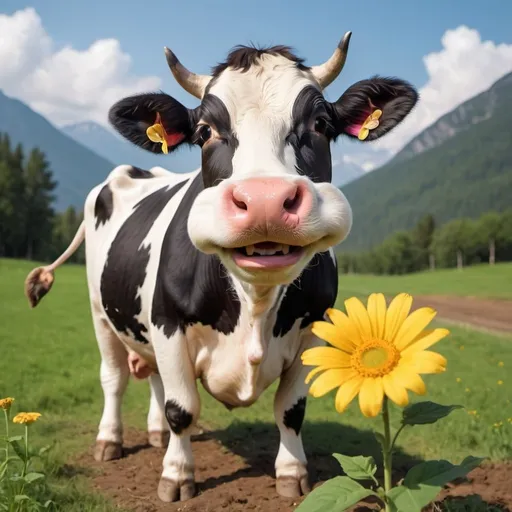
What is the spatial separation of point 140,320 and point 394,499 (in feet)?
9.43

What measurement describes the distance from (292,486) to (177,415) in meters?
0.91

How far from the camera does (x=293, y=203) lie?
2.30 m

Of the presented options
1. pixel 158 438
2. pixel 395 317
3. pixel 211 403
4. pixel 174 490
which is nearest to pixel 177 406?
pixel 174 490

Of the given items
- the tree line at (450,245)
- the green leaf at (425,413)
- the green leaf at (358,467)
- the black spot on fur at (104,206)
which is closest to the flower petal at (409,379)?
the green leaf at (425,413)

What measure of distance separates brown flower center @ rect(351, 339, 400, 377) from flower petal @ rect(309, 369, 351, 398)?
51mm

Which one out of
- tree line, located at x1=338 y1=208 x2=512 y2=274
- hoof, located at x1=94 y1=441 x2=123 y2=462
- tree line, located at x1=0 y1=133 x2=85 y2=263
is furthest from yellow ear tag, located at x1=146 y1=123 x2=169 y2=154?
tree line, located at x1=338 y1=208 x2=512 y2=274

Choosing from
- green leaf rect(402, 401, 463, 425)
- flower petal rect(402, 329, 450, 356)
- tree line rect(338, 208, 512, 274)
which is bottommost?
green leaf rect(402, 401, 463, 425)

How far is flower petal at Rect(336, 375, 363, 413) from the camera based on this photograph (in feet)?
5.47

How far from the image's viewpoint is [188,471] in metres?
3.93

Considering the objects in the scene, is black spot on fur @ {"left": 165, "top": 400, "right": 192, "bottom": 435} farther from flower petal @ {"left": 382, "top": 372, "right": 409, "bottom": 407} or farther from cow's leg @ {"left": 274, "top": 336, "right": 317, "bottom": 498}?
flower petal @ {"left": 382, "top": 372, "right": 409, "bottom": 407}

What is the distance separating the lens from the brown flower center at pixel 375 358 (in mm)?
1760

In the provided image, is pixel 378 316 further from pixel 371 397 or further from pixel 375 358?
pixel 371 397

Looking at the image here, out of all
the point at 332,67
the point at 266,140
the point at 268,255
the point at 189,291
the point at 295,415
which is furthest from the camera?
the point at 295,415

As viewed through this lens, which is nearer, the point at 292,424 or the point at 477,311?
the point at 292,424
